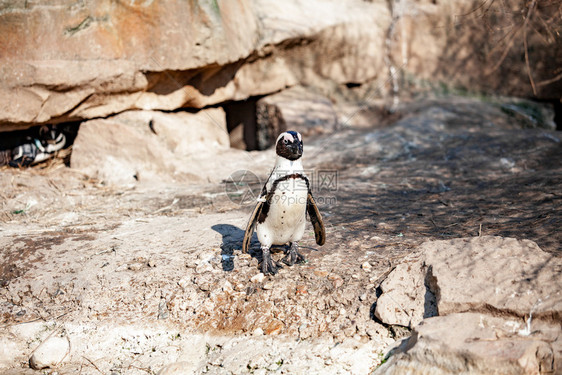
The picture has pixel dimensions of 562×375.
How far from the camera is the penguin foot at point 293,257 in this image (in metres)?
3.31

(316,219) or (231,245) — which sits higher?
(316,219)

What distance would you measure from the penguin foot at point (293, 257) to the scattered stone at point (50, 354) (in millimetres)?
1488

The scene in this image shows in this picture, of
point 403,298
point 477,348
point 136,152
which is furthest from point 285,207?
point 136,152

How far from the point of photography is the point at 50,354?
110 inches

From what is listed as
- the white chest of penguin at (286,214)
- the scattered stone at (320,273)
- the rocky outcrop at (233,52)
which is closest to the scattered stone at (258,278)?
the white chest of penguin at (286,214)

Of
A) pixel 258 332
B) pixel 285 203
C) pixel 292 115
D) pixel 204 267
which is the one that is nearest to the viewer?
pixel 258 332

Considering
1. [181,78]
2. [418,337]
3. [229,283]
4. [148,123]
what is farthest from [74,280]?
[181,78]

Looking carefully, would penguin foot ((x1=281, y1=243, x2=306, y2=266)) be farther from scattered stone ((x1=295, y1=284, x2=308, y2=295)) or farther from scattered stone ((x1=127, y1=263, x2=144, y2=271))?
scattered stone ((x1=127, y1=263, x2=144, y2=271))

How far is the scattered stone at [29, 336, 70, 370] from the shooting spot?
9.12 ft

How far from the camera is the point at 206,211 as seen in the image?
451 cm

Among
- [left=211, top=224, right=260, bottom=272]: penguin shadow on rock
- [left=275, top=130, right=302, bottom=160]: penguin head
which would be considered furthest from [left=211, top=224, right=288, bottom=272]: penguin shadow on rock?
[left=275, top=130, right=302, bottom=160]: penguin head

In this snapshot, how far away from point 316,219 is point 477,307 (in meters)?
1.22

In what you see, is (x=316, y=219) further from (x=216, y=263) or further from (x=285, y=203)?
(x=216, y=263)

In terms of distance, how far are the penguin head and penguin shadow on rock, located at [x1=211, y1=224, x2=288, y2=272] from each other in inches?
32.9
